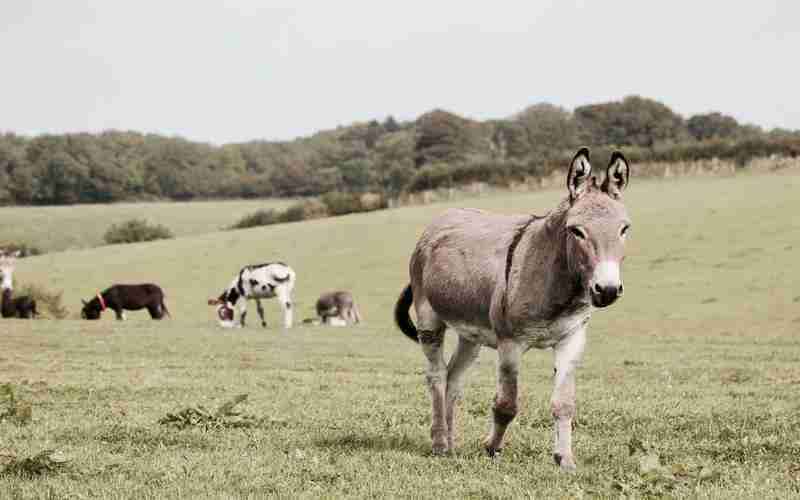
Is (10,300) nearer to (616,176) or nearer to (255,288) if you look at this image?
(255,288)

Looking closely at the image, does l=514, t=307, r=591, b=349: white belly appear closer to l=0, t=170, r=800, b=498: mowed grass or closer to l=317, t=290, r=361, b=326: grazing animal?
l=0, t=170, r=800, b=498: mowed grass

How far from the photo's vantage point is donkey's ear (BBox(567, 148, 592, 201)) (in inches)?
330

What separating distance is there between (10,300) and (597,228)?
103 feet

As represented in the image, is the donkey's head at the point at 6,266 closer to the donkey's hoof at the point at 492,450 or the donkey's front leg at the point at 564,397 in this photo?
the donkey's hoof at the point at 492,450

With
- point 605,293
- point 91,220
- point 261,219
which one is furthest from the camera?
point 91,220

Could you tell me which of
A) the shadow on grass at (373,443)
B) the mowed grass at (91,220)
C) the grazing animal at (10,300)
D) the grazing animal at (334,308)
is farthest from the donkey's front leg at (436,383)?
the mowed grass at (91,220)

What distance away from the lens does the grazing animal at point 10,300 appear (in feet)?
114

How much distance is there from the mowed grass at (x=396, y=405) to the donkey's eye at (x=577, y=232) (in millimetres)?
1839

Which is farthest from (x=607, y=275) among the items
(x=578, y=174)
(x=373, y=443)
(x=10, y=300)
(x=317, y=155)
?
(x=317, y=155)

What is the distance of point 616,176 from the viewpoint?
855 cm

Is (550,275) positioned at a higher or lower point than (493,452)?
higher

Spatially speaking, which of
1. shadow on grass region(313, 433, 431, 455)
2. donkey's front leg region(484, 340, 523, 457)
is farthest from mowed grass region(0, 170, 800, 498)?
donkey's front leg region(484, 340, 523, 457)

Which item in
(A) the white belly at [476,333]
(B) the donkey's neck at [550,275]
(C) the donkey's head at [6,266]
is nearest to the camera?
(B) the donkey's neck at [550,275]

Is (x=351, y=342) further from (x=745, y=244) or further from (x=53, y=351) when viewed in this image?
(x=745, y=244)
